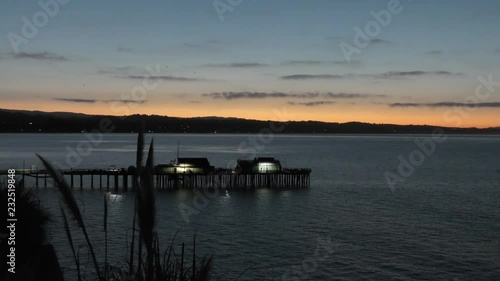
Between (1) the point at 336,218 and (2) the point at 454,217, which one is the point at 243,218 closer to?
(1) the point at 336,218

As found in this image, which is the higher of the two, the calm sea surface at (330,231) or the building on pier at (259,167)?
the building on pier at (259,167)

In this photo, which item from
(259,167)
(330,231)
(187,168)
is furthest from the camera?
(259,167)

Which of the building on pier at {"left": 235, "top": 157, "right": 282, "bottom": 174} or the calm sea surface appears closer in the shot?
the calm sea surface

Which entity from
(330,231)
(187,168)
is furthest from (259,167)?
(330,231)

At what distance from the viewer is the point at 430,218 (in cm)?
5194

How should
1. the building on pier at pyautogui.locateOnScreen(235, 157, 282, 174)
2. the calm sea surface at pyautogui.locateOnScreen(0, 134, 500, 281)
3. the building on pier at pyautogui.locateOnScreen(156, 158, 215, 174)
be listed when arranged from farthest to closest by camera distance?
the building on pier at pyautogui.locateOnScreen(235, 157, 282, 174) < the building on pier at pyautogui.locateOnScreen(156, 158, 215, 174) < the calm sea surface at pyautogui.locateOnScreen(0, 134, 500, 281)

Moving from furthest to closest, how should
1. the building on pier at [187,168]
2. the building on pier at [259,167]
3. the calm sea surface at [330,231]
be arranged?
1. the building on pier at [259,167]
2. the building on pier at [187,168]
3. the calm sea surface at [330,231]

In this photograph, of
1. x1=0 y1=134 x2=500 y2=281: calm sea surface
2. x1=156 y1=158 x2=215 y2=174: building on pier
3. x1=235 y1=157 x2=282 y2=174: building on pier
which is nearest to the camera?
x1=0 y1=134 x2=500 y2=281: calm sea surface

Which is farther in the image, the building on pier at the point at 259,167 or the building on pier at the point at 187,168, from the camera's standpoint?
the building on pier at the point at 259,167

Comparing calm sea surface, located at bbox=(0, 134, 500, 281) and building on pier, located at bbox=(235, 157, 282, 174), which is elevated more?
building on pier, located at bbox=(235, 157, 282, 174)

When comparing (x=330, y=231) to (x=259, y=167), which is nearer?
(x=330, y=231)

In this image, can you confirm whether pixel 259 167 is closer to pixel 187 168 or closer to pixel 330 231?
pixel 187 168

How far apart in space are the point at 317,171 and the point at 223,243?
69.8 metres

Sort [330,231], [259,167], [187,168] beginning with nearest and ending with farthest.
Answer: [330,231] < [187,168] < [259,167]
